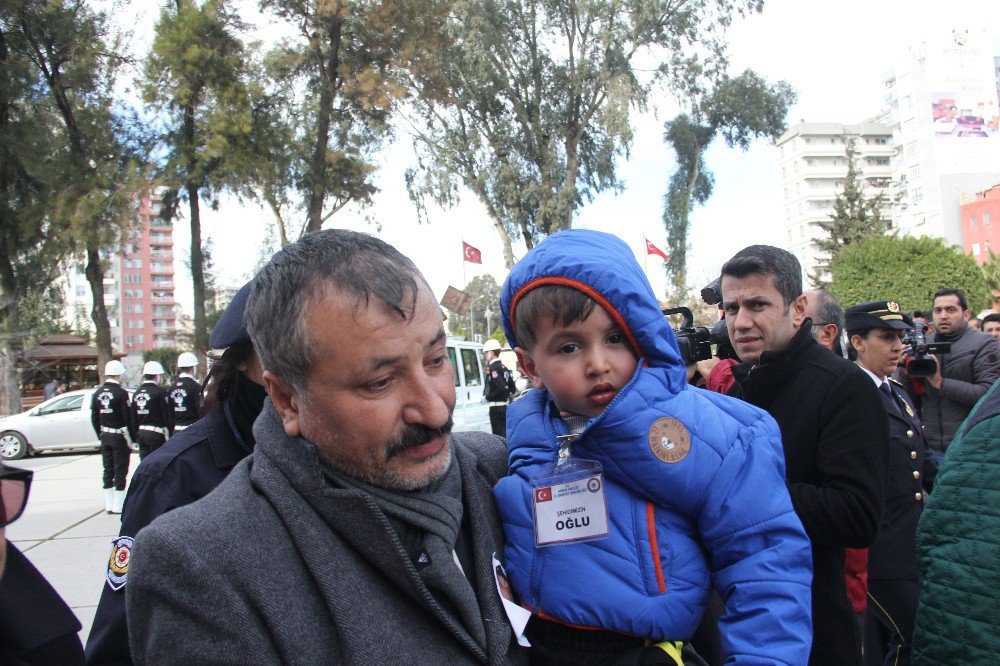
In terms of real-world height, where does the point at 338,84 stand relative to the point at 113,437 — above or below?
above

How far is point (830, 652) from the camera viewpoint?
7.38 feet

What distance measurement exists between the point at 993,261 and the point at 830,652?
133 feet

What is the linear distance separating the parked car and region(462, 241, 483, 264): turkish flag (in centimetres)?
1250

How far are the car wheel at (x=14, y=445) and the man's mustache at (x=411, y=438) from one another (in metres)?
18.6

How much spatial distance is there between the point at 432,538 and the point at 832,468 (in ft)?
4.95

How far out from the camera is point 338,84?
18.2m

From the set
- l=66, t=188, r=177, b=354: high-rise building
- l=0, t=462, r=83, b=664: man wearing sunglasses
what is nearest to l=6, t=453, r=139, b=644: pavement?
l=0, t=462, r=83, b=664: man wearing sunglasses

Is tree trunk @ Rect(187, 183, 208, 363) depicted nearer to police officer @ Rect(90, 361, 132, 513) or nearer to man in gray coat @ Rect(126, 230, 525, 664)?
police officer @ Rect(90, 361, 132, 513)

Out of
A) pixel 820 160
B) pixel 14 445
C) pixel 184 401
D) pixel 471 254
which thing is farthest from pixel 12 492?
pixel 820 160

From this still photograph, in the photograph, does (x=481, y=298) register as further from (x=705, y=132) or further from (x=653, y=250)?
(x=653, y=250)

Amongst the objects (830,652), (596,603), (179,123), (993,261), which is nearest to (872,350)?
(830,652)

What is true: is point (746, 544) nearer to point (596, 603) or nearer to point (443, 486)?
point (596, 603)

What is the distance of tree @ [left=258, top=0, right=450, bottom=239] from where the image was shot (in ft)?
57.4

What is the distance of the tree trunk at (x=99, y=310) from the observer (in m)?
20.0
